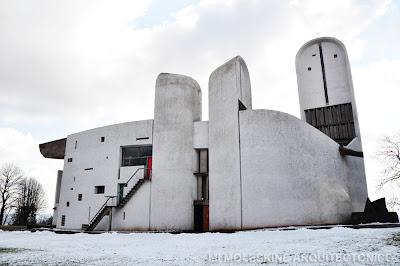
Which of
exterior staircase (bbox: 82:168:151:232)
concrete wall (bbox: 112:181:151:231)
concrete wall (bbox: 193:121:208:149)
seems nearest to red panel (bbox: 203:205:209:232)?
concrete wall (bbox: 112:181:151:231)

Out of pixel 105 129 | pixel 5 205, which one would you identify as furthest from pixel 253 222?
pixel 5 205

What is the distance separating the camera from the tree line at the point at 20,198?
47.5 metres

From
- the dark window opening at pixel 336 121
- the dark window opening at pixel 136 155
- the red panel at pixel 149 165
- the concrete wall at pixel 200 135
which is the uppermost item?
the dark window opening at pixel 336 121

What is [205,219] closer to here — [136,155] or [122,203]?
[122,203]

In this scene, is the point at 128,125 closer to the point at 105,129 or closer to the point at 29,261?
the point at 105,129

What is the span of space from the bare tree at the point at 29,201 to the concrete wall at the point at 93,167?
26.8 meters

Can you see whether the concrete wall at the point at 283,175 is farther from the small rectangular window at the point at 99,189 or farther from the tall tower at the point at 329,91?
the small rectangular window at the point at 99,189

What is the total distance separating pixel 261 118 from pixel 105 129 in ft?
47.9

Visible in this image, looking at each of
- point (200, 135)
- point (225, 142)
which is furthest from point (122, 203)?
point (225, 142)

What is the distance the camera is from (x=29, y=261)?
842cm

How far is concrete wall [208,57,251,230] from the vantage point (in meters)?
20.5

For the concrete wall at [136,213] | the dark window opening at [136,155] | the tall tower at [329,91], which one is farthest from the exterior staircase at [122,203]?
the tall tower at [329,91]

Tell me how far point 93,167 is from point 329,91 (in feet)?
83.2

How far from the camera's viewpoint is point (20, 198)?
51156mm
